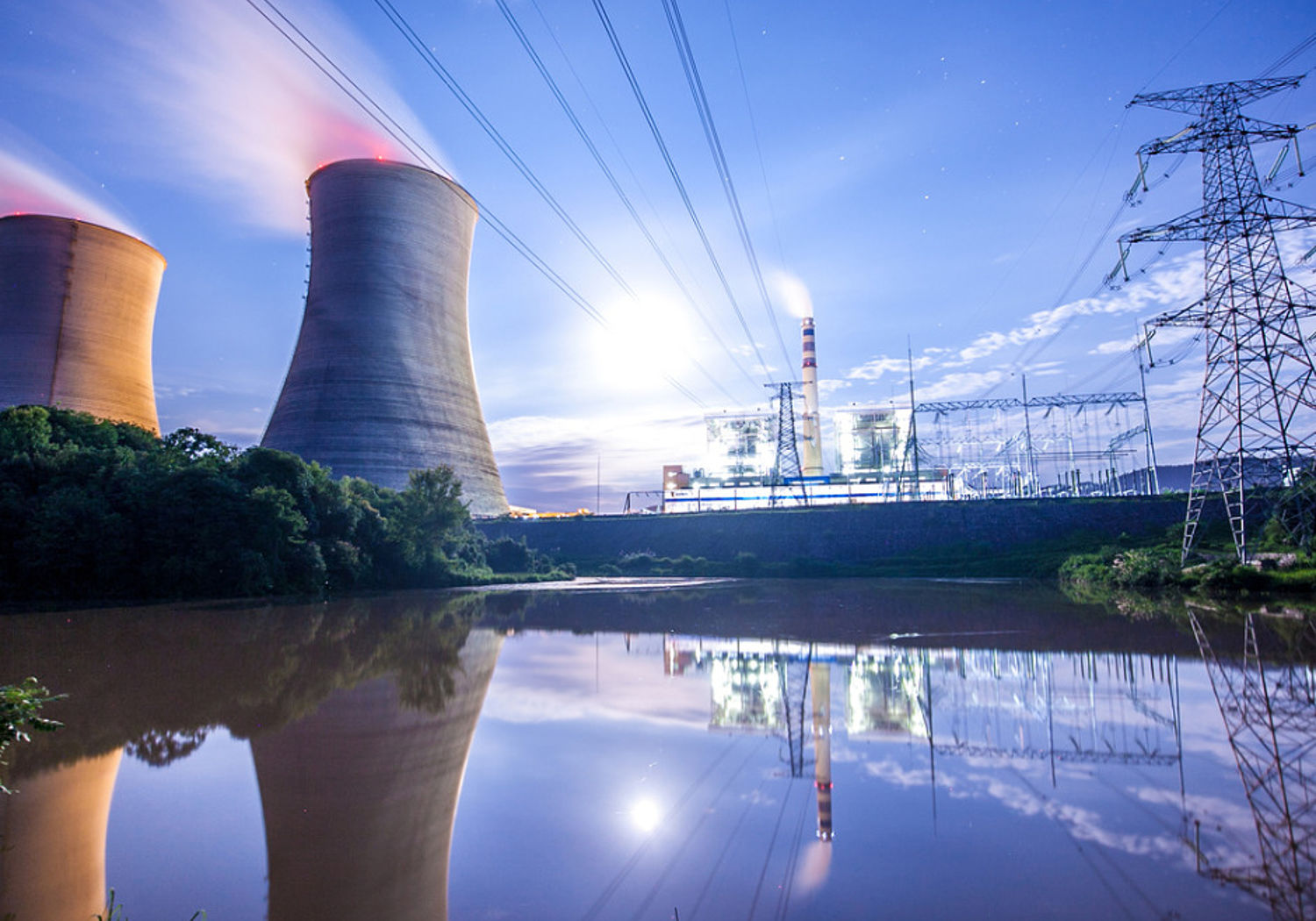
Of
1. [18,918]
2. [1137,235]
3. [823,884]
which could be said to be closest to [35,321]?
[18,918]

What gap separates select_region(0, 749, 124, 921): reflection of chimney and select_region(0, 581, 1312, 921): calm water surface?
0.6 inches

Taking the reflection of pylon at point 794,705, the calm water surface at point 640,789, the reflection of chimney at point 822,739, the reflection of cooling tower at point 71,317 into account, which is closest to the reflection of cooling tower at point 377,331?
the reflection of cooling tower at point 71,317

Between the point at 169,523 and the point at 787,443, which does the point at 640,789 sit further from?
the point at 787,443

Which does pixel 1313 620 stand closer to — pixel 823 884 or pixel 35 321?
pixel 823 884

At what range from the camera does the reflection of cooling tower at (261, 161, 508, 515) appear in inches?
915

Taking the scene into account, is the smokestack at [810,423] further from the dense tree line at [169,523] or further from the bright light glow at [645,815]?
the bright light glow at [645,815]

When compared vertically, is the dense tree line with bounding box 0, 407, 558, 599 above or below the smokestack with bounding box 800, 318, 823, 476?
below

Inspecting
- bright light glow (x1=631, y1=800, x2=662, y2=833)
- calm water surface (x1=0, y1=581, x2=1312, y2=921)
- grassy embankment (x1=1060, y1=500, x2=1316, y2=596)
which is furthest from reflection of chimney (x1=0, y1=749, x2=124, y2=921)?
grassy embankment (x1=1060, y1=500, x2=1316, y2=596)

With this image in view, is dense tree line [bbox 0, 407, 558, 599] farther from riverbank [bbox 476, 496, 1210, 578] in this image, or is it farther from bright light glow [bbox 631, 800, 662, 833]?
bright light glow [bbox 631, 800, 662, 833]

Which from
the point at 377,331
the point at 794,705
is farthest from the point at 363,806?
the point at 377,331

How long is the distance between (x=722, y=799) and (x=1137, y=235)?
53.3 ft

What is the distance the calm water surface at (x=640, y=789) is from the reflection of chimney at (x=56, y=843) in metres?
0.02

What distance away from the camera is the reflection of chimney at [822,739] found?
318 centimetres

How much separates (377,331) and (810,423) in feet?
101
